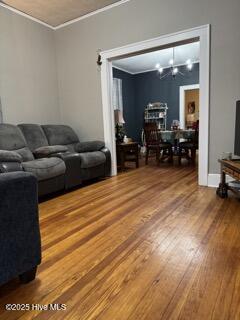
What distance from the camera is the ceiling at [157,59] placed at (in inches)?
210

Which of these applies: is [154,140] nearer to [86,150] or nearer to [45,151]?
[86,150]

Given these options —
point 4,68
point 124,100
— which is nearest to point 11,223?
point 4,68

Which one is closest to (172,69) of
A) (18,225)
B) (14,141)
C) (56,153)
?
(56,153)

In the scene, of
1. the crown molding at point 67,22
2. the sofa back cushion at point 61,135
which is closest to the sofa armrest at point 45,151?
the sofa back cushion at point 61,135

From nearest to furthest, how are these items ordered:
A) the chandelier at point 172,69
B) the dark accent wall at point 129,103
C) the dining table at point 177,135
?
1. the dining table at point 177,135
2. the chandelier at point 172,69
3. the dark accent wall at point 129,103

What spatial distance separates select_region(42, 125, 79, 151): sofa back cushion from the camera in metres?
3.83

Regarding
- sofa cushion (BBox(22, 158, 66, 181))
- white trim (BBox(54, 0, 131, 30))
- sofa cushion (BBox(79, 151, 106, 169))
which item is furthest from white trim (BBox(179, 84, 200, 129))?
sofa cushion (BBox(22, 158, 66, 181))

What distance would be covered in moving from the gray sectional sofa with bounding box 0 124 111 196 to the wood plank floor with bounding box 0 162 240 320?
0.43 metres

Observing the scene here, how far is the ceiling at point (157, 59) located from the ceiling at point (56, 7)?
1894mm

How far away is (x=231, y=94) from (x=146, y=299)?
2629mm

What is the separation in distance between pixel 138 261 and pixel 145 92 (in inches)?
267

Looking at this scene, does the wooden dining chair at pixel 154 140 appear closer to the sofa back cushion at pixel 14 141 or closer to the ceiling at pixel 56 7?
the ceiling at pixel 56 7

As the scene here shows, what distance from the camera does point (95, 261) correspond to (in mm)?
1469

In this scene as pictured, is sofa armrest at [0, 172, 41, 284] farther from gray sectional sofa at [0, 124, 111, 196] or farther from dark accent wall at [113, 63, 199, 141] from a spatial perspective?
dark accent wall at [113, 63, 199, 141]
